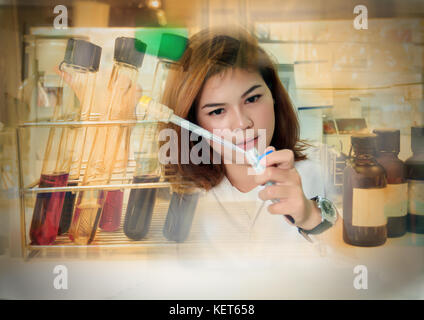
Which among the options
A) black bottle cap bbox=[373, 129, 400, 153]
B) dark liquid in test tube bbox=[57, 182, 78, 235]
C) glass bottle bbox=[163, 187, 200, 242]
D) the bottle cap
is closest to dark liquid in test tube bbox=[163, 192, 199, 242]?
glass bottle bbox=[163, 187, 200, 242]

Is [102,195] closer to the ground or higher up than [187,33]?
closer to the ground

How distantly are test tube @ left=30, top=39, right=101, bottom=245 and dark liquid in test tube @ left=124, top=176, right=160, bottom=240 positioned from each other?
0.58 feet

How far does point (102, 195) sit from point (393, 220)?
2.48ft

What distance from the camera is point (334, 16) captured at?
875 mm

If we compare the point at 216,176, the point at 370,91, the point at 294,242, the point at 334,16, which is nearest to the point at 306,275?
the point at 294,242

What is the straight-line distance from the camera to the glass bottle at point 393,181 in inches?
35.3

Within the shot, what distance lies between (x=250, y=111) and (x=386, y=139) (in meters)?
0.36

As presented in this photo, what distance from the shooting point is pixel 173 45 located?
34.3 inches

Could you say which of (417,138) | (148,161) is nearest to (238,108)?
(148,161)

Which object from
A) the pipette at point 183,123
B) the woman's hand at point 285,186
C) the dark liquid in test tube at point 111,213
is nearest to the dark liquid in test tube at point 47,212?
the dark liquid in test tube at point 111,213

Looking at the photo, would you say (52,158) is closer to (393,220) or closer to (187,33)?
(187,33)

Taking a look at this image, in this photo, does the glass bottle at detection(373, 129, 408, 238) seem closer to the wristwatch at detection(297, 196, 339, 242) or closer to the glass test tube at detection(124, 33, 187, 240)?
the wristwatch at detection(297, 196, 339, 242)

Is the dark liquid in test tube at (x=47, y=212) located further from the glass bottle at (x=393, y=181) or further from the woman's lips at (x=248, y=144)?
the glass bottle at (x=393, y=181)
